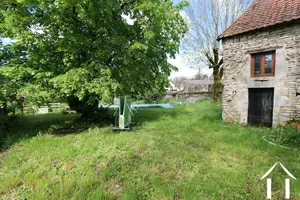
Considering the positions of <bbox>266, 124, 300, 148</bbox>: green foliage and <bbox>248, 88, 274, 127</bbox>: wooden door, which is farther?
<bbox>248, 88, 274, 127</bbox>: wooden door

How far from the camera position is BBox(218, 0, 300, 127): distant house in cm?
702

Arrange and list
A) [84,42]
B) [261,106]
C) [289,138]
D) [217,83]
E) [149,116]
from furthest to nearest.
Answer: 1. [217,83]
2. [149,116]
3. [261,106]
4. [84,42]
5. [289,138]

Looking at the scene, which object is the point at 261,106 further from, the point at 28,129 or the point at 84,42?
the point at 28,129

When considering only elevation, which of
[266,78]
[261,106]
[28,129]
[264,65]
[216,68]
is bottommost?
[28,129]

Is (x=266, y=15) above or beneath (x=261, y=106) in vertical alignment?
above

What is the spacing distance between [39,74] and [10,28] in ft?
6.03

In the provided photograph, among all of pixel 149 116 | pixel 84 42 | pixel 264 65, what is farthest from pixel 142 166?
pixel 264 65

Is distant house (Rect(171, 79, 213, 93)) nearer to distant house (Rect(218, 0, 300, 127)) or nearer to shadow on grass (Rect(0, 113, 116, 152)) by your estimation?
distant house (Rect(218, 0, 300, 127))

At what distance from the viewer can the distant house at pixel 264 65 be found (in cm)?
702

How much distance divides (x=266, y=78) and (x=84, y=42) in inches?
314

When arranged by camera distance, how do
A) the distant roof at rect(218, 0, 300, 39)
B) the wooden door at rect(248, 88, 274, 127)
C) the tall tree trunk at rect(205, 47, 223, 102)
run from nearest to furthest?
1. the distant roof at rect(218, 0, 300, 39)
2. the wooden door at rect(248, 88, 274, 127)
3. the tall tree trunk at rect(205, 47, 223, 102)

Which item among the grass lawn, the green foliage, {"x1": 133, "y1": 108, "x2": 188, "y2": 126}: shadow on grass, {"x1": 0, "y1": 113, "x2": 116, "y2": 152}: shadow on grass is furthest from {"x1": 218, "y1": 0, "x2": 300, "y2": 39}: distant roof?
{"x1": 0, "y1": 113, "x2": 116, "y2": 152}: shadow on grass

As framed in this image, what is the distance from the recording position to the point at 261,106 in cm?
802

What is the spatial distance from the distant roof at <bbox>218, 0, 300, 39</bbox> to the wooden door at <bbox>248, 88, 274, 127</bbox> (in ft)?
9.58
